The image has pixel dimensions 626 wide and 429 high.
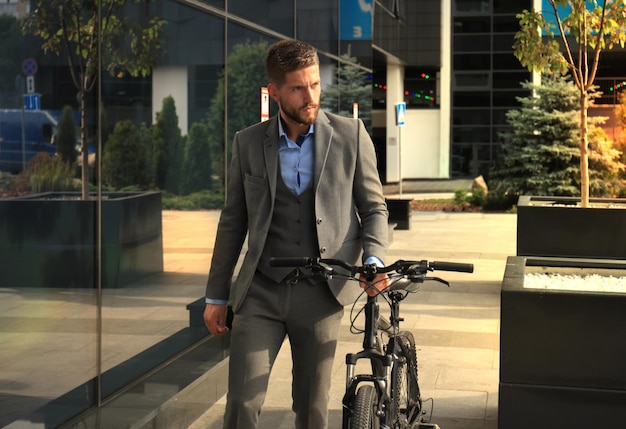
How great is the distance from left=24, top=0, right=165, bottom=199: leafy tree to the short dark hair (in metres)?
1.57

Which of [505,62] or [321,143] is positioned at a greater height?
[505,62]

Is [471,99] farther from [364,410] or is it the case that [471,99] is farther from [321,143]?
[364,410]

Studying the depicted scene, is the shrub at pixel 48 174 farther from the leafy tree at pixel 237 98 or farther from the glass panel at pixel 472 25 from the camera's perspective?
the glass panel at pixel 472 25

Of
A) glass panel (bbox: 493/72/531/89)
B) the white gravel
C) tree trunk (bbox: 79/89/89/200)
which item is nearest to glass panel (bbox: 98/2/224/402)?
tree trunk (bbox: 79/89/89/200)

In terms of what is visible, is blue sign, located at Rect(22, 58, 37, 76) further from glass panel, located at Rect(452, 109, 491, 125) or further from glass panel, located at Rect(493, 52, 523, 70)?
glass panel, located at Rect(452, 109, 491, 125)

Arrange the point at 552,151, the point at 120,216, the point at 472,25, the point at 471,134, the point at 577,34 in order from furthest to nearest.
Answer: the point at 471,134
the point at 472,25
the point at 552,151
the point at 577,34
the point at 120,216

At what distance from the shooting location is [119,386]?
5.83m

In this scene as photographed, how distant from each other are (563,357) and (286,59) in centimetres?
256

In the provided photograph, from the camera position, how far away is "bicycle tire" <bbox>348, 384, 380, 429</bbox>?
346cm

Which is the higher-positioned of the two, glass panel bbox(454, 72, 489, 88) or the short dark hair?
glass panel bbox(454, 72, 489, 88)

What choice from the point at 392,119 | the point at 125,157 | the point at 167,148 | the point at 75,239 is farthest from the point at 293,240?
the point at 392,119

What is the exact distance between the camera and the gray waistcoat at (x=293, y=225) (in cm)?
380

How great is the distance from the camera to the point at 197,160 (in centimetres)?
771

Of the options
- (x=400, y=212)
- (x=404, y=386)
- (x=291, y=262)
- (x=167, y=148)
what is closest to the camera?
(x=291, y=262)
